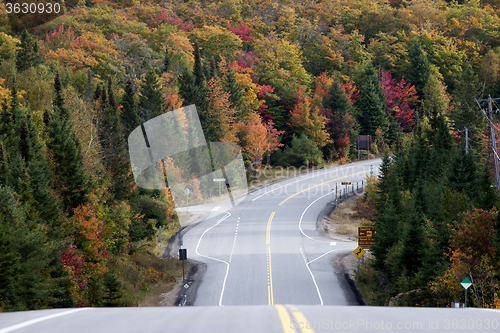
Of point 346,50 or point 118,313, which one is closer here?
point 118,313

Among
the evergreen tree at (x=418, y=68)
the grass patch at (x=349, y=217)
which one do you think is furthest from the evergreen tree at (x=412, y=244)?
the evergreen tree at (x=418, y=68)

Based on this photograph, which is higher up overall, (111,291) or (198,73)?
(198,73)

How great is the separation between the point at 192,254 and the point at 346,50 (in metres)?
59.2

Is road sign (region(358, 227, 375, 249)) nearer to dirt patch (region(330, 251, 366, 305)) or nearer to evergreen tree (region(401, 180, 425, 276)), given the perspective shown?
dirt patch (region(330, 251, 366, 305))

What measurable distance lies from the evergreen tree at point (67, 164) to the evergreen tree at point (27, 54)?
22.9 metres

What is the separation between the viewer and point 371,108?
77000 millimetres

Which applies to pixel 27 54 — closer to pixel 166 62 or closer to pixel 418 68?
pixel 166 62

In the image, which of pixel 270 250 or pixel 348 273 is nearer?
pixel 348 273

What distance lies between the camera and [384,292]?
27.7m

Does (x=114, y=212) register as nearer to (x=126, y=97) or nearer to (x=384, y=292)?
(x=126, y=97)

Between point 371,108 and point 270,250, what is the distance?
153ft

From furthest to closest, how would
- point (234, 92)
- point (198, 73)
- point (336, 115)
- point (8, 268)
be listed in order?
point (336, 115) → point (234, 92) → point (198, 73) → point (8, 268)

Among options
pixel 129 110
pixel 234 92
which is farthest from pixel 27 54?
pixel 234 92

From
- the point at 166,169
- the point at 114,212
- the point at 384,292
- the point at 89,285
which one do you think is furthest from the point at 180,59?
the point at 384,292
